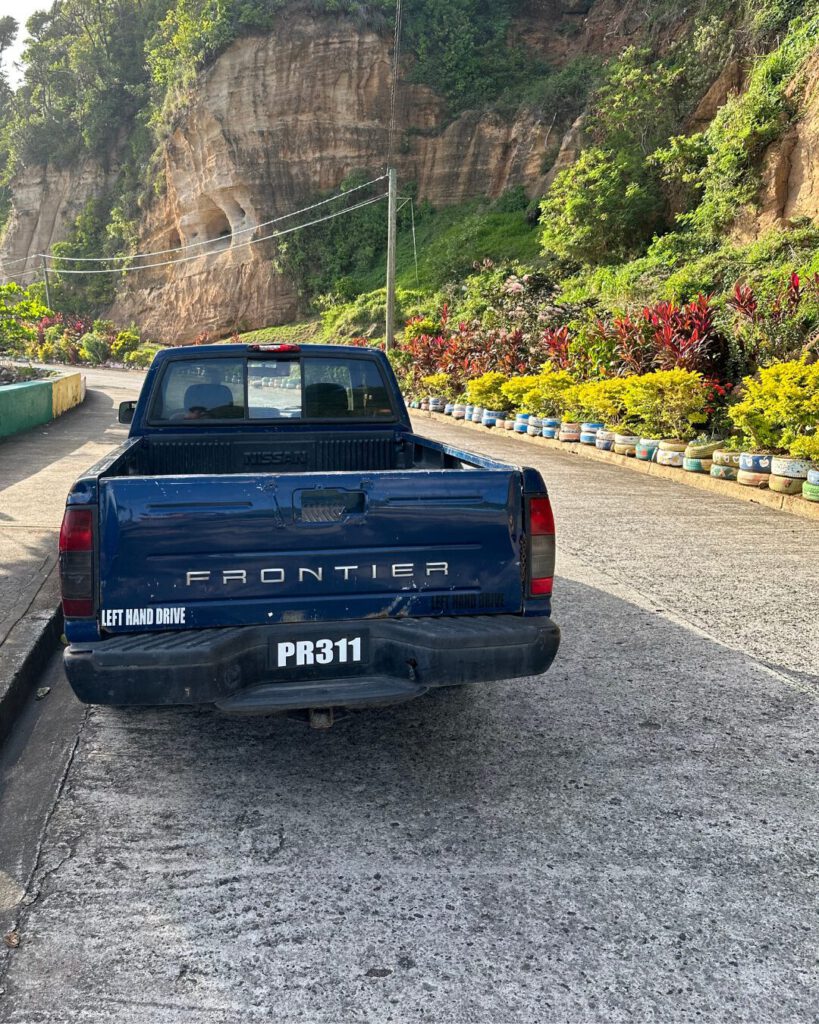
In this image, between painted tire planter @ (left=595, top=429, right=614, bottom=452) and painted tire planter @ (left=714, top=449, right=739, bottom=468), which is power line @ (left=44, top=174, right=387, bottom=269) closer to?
painted tire planter @ (left=595, top=429, right=614, bottom=452)

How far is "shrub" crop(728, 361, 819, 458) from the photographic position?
10352 mm

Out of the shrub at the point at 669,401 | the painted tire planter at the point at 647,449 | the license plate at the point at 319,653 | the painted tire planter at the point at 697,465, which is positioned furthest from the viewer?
the painted tire planter at the point at 647,449

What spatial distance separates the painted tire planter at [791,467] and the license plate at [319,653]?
8.20m

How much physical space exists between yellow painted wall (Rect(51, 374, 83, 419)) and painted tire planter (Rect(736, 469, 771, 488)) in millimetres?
15643

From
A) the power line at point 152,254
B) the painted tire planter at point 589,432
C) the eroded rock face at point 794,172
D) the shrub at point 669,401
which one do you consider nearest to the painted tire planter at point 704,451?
the shrub at point 669,401

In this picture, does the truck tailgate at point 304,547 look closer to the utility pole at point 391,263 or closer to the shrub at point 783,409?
the shrub at point 783,409

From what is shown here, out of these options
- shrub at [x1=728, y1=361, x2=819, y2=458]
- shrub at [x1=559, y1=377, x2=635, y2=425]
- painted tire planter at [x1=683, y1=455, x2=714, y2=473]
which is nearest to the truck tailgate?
shrub at [x1=728, y1=361, x2=819, y2=458]

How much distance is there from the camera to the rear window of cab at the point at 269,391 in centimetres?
549

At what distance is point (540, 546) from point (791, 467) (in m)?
7.66

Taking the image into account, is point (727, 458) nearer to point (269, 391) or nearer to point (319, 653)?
point (269, 391)

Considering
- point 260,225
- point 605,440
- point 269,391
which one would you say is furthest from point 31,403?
point 260,225

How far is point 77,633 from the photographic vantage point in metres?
3.37

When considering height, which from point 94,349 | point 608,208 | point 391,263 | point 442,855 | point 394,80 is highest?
point 394,80

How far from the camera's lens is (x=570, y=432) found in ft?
56.8
